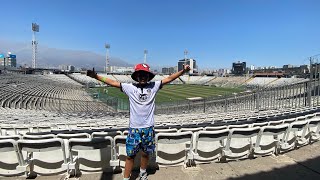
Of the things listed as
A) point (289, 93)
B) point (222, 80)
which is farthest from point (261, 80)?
point (289, 93)

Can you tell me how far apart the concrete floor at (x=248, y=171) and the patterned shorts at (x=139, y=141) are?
572mm

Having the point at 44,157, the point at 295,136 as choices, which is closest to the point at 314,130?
the point at 295,136

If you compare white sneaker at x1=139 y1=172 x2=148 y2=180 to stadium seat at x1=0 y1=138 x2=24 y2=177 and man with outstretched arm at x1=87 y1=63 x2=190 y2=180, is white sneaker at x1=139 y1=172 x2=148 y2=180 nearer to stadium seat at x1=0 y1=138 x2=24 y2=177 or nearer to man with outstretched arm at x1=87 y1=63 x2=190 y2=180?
man with outstretched arm at x1=87 y1=63 x2=190 y2=180

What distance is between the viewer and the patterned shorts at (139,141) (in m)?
3.86

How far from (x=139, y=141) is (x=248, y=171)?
6.27 feet

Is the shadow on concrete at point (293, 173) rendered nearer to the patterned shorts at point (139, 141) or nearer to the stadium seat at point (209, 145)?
the stadium seat at point (209, 145)

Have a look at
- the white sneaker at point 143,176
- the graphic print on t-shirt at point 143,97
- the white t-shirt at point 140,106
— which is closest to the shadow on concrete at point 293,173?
the white sneaker at point 143,176

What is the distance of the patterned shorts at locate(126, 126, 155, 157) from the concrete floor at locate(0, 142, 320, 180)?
57 centimetres

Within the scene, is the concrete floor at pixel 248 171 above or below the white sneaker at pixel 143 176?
below

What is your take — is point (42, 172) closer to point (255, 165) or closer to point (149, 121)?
point (149, 121)

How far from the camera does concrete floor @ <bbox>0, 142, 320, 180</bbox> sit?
415 centimetres

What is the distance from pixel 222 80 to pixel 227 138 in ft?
356

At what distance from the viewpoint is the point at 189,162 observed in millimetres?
4578

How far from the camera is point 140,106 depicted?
12.8 ft
